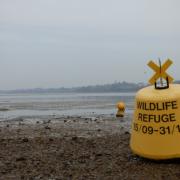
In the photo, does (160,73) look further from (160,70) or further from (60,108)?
(60,108)

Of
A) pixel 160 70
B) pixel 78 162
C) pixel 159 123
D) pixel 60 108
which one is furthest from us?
pixel 60 108

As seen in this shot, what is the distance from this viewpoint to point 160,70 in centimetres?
1021

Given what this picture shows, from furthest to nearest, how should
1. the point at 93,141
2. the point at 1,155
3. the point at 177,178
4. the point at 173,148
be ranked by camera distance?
the point at 93,141, the point at 1,155, the point at 173,148, the point at 177,178

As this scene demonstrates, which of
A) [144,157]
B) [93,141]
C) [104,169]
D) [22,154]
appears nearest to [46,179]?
[104,169]

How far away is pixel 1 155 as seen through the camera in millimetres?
11789

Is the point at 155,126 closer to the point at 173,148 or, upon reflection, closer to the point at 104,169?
the point at 173,148

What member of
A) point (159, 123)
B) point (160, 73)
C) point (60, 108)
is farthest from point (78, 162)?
point (60, 108)

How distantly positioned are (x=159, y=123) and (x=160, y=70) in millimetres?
1300

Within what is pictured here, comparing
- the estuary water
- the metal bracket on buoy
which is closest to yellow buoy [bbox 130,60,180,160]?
the metal bracket on buoy

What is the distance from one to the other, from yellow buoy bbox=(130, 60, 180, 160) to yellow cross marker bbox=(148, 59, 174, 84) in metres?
0.30

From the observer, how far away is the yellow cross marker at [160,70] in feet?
33.2

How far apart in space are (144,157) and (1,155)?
387 cm

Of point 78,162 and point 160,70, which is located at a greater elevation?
point 160,70

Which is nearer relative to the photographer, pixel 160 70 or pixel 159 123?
pixel 159 123
